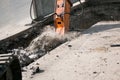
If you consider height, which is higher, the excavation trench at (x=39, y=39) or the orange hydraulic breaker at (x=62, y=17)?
the orange hydraulic breaker at (x=62, y=17)

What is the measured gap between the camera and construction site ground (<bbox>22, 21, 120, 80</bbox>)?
690 centimetres

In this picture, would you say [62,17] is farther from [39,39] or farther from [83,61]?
[83,61]

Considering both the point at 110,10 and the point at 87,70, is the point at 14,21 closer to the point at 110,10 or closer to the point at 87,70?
the point at 110,10

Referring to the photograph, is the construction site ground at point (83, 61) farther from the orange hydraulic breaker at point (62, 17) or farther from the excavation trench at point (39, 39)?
the orange hydraulic breaker at point (62, 17)

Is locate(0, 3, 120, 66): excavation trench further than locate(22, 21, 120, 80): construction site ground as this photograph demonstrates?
Yes

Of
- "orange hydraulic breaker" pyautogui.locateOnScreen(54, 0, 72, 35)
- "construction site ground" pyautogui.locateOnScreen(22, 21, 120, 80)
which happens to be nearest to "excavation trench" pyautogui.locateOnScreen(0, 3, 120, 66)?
"orange hydraulic breaker" pyautogui.locateOnScreen(54, 0, 72, 35)

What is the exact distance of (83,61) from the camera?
775cm

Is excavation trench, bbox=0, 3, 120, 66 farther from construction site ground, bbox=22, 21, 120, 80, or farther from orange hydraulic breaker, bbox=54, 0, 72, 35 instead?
construction site ground, bbox=22, 21, 120, 80

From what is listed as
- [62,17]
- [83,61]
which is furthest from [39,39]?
[83,61]

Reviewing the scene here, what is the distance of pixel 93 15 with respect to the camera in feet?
48.2

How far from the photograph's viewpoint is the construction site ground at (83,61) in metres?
6.90

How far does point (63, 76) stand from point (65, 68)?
510mm

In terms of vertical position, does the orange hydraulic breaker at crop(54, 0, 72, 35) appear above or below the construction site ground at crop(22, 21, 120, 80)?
above

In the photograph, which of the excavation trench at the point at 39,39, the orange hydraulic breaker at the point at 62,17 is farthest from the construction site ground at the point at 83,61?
the orange hydraulic breaker at the point at 62,17
